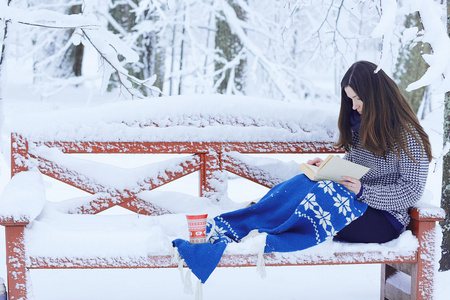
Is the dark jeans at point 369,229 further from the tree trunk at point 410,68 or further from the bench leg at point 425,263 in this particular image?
the tree trunk at point 410,68

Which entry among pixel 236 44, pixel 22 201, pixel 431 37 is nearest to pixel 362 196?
pixel 431 37

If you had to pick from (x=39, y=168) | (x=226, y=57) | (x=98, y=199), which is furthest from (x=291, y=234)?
(x=226, y=57)

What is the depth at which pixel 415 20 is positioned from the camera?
33.3ft

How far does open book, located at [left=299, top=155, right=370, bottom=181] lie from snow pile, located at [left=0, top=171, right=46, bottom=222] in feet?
4.19

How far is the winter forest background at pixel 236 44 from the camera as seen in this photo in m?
2.57

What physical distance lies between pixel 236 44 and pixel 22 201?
5661 millimetres

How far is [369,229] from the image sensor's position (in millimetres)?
2711

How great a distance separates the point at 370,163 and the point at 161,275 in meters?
1.57

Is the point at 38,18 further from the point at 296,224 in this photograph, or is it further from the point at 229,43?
the point at 229,43

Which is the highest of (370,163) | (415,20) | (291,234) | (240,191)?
(415,20)

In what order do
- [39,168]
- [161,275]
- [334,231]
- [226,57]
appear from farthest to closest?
[226,57], [161,275], [39,168], [334,231]

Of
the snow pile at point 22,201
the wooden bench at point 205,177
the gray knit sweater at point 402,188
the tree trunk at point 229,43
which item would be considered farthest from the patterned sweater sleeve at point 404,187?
the tree trunk at point 229,43

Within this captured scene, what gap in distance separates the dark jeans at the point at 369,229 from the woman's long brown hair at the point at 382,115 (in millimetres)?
301

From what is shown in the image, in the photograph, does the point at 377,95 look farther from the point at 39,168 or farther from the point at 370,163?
the point at 39,168
